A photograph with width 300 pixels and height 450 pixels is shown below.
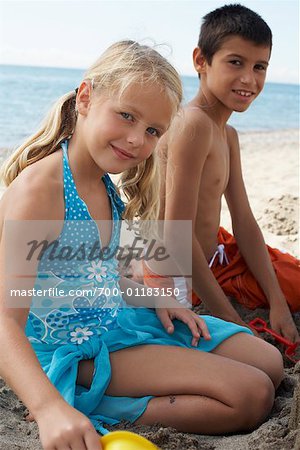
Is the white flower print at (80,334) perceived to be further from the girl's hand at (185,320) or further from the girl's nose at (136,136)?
the girl's nose at (136,136)

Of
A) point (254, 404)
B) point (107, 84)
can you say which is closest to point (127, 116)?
point (107, 84)

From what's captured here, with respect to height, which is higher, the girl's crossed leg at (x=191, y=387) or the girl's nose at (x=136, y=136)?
the girl's nose at (x=136, y=136)

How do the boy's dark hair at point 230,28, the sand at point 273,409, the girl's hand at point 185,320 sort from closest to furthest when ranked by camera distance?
the sand at point 273,409
the girl's hand at point 185,320
the boy's dark hair at point 230,28

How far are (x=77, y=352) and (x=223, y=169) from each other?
1.36 m

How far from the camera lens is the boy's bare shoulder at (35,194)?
199 centimetres

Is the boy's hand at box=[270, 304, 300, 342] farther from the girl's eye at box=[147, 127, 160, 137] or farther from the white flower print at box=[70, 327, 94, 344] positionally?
the girl's eye at box=[147, 127, 160, 137]

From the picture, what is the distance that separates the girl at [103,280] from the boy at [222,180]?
0.70 m

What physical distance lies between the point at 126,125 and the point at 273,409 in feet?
3.63

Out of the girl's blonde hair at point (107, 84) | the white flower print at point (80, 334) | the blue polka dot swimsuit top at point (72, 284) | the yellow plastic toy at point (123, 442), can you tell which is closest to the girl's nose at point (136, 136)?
the girl's blonde hair at point (107, 84)

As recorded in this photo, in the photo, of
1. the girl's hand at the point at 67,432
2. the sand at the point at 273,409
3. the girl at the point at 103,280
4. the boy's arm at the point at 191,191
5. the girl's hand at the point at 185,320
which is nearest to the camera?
the girl's hand at the point at 67,432

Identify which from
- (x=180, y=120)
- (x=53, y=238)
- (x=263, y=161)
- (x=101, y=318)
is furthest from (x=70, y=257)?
(x=263, y=161)

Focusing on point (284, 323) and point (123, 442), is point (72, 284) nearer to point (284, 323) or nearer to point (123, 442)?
point (123, 442)

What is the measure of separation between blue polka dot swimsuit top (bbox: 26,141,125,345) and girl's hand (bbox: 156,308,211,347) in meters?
0.22

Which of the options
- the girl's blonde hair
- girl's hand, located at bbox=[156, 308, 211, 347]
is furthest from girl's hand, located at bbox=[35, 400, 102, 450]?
the girl's blonde hair
